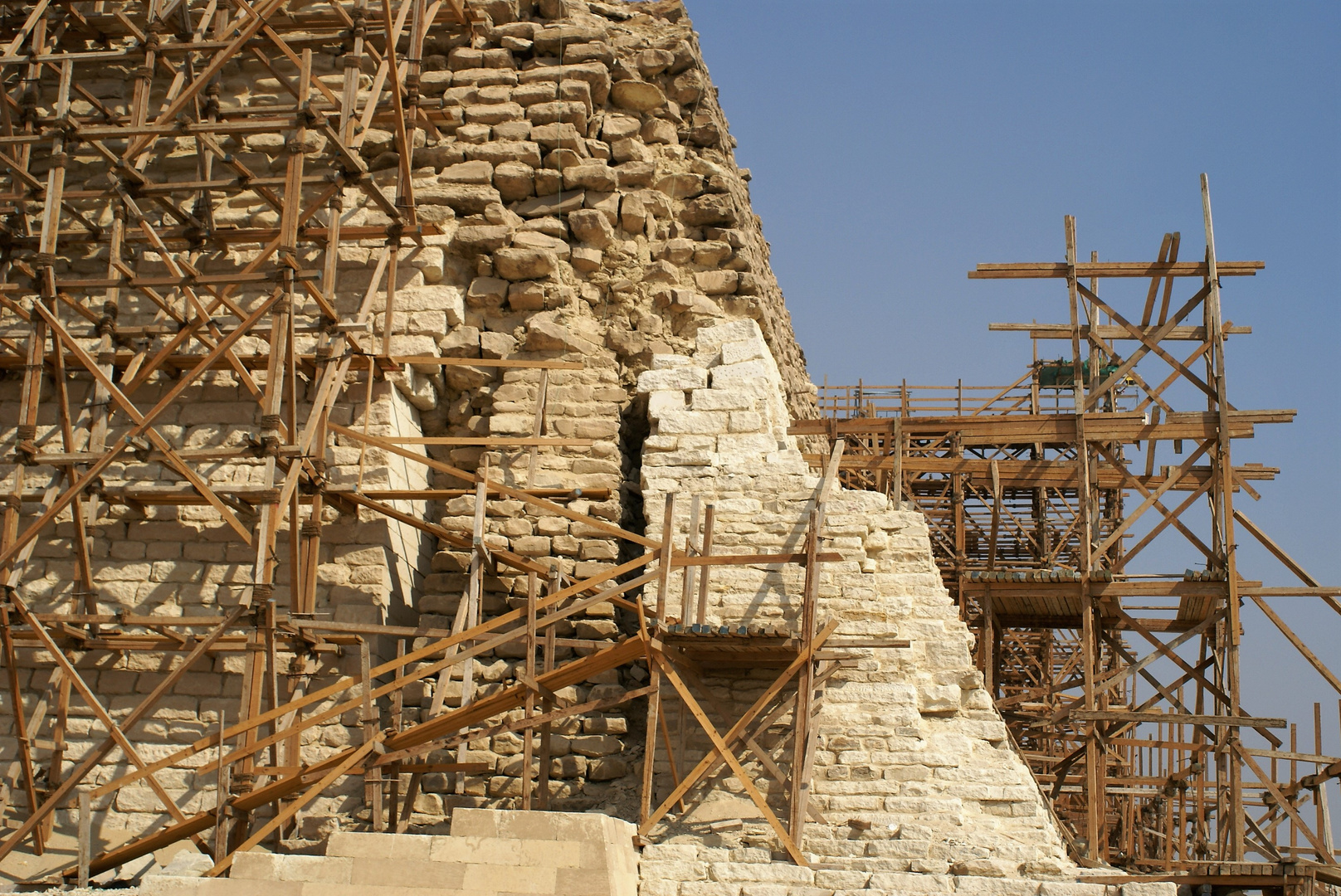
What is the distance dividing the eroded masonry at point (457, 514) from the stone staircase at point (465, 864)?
22 millimetres

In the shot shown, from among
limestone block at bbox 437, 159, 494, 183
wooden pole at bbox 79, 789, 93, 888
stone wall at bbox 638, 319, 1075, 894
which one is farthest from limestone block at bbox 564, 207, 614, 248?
wooden pole at bbox 79, 789, 93, 888

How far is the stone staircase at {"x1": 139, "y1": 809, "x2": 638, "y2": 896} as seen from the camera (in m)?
7.35

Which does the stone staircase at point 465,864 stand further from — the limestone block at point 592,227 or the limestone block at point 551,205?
the limestone block at point 551,205

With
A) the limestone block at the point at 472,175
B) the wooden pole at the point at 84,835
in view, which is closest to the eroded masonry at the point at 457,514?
the limestone block at the point at 472,175

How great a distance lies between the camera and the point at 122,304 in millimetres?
11000

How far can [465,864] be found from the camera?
7438mm

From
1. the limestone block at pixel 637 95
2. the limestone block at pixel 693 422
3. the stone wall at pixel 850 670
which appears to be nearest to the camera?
the stone wall at pixel 850 670

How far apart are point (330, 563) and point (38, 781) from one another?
2.39m

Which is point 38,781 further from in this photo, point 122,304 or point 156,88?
point 156,88

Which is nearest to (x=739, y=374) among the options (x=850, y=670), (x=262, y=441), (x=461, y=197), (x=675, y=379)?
(x=675, y=379)

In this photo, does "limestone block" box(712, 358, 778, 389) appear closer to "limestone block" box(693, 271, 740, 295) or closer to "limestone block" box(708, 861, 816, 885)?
"limestone block" box(693, 271, 740, 295)

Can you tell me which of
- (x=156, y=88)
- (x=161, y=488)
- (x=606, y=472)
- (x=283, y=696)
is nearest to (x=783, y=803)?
(x=606, y=472)

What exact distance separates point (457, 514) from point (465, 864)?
354cm

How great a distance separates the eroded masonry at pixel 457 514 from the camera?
333 inches
